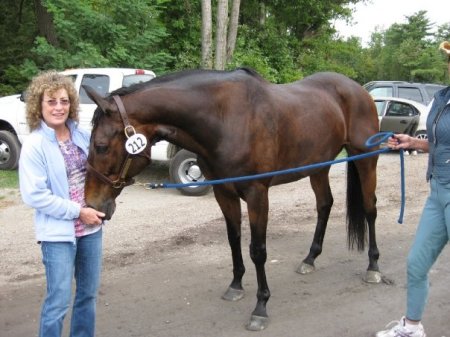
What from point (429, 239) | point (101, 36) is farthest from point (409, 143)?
point (101, 36)

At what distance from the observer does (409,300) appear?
10.3 ft

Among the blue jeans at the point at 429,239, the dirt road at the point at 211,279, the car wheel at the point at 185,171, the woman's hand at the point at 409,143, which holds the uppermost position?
the woman's hand at the point at 409,143

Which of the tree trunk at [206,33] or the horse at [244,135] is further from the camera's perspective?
the tree trunk at [206,33]

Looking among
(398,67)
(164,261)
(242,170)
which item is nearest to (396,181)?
(164,261)

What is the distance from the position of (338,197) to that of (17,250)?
474cm

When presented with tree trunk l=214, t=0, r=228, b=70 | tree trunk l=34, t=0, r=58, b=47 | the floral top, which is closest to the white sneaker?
the floral top

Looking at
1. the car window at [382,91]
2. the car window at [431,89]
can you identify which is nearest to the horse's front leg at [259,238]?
the car window at [382,91]

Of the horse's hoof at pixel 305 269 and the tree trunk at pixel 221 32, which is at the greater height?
the tree trunk at pixel 221 32

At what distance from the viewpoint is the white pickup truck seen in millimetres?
7715

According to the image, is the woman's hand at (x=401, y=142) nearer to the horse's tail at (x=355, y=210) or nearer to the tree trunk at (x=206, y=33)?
the horse's tail at (x=355, y=210)

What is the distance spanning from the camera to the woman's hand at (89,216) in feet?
8.69

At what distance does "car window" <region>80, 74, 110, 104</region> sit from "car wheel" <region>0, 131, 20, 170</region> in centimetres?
172

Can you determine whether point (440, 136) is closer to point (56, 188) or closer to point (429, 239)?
point (429, 239)

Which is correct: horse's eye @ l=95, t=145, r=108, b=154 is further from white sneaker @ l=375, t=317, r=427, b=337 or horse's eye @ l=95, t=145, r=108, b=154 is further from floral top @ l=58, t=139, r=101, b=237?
white sneaker @ l=375, t=317, r=427, b=337
